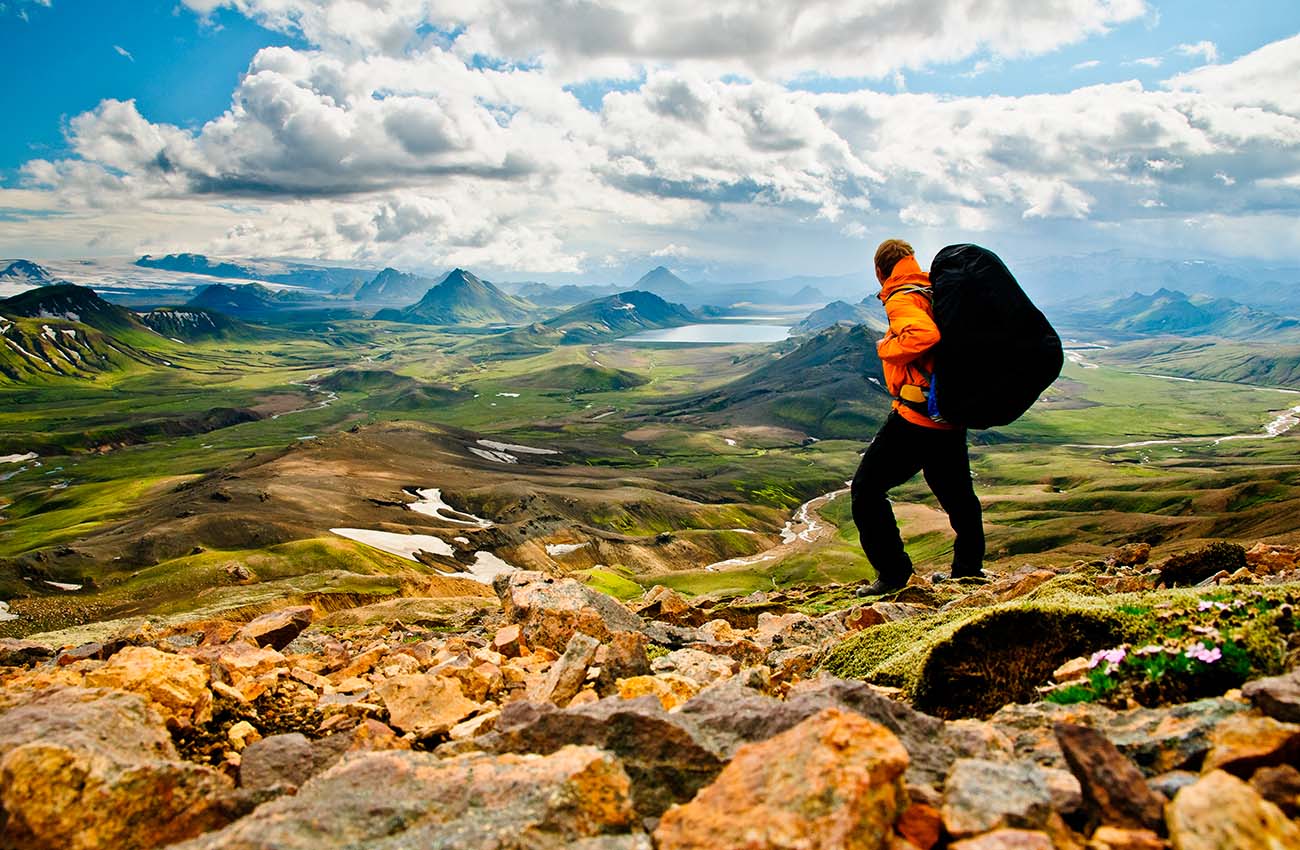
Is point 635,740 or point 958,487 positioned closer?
point 635,740

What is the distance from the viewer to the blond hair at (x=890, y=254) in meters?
13.3

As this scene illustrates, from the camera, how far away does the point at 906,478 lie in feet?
47.2

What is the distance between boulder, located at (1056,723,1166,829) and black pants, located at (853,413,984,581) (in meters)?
8.26

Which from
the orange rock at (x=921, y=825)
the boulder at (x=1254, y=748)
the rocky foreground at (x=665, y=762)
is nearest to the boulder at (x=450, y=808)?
the rocky foreground at (x=665, y=762)

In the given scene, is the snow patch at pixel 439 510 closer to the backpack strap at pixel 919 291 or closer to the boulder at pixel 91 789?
the backpack strap at pixel 919 291

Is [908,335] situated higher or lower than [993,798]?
higher

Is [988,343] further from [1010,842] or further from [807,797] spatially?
[807,797]

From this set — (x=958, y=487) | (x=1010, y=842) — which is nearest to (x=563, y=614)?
(x=958, y=487)

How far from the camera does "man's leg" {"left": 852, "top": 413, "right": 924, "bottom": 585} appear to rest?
13930 mm

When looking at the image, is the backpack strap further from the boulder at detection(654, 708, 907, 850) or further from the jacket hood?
the boulder at detection(654, 708, 907, 850)

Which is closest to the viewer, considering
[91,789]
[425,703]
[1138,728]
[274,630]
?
[91,789]

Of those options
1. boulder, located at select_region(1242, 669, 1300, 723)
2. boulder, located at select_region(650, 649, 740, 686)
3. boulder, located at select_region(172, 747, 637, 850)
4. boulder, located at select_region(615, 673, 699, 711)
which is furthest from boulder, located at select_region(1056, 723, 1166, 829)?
boulder, located at select_region(650, 649, 740, 686)

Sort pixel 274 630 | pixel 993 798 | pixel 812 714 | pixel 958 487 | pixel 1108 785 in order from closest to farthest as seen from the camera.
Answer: pixel 1108 785, pixel 993 798, pixel 812 714, pixel 958 487, pixel 274 630

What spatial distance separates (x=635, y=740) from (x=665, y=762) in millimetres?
348
